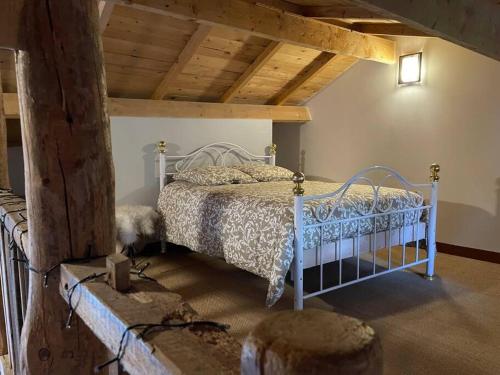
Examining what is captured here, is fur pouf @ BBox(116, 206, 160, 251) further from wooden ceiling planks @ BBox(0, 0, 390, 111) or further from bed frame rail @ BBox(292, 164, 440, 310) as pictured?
bed frame rail @ BBox(292, 164, 440, 310)

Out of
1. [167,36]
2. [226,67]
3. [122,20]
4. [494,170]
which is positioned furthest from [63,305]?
[494,170]

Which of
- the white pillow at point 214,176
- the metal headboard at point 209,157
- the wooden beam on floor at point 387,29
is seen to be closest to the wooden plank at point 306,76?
the wooden beam on floor at point 387,29

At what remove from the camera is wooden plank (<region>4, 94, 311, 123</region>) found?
4.17 metres

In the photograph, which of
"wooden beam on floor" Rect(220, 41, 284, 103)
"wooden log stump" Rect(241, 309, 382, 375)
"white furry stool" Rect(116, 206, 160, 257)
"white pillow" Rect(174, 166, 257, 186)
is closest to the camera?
"wooden log stump" Rect(241, 309, 382, 375)

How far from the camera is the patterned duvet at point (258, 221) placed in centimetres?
271

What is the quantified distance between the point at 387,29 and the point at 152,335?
418cm

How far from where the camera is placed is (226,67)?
14.6ft

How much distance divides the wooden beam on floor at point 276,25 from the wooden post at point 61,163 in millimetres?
1760

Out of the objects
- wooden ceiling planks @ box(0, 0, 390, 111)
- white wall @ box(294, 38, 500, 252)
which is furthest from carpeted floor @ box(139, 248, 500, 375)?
wooden ceiling planks @ box(0, 0, 390, 111)

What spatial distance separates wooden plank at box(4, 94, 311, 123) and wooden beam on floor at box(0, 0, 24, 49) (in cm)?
264

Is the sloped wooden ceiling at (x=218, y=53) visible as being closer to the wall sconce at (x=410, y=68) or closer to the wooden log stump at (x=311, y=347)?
the wall sconce at (x=410, y=68)

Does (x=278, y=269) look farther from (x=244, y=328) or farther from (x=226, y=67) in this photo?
(x=226, y=67)

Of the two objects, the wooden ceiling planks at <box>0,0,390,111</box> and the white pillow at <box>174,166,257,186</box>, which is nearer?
the wooden ceiling planks at <box>0,0,390,111</box>

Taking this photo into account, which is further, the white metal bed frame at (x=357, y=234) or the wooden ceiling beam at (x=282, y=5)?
the wooden ceiling beam at (x=282, y=5)
